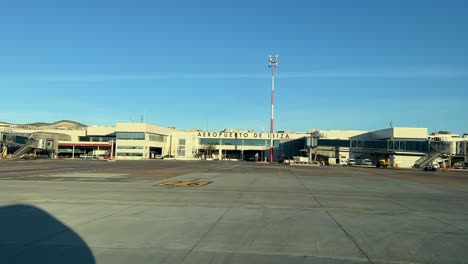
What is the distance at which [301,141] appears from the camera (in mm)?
142000

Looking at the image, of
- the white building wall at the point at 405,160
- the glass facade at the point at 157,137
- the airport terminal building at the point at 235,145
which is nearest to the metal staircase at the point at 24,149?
the airport terminal building at the point at 235,145

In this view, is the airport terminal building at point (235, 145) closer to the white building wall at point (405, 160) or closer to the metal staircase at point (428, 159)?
the white building wall at point (405, 160)

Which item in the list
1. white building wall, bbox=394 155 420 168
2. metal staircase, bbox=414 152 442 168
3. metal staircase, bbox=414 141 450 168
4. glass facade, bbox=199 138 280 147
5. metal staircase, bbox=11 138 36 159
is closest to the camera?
metal staircase, bbox=414 152 442 168

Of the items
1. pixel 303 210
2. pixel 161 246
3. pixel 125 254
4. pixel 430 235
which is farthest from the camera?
pixel 303 210

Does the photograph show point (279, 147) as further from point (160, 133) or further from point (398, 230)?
point (398, 230)

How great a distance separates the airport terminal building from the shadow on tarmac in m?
93.2

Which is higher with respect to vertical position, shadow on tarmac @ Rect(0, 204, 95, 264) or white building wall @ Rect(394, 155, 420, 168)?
white building wall @ Rect(394, 155, 420, 168)

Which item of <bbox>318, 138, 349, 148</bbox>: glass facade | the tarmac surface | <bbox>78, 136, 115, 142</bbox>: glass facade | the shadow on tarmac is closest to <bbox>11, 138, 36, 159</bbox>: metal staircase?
<bbox>78, 136, 115, 142</bbox>: glass facade

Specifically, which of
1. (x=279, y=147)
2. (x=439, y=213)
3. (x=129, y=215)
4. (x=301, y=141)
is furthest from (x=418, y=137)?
(x=129, y=215)

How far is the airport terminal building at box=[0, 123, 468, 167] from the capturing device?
348ft

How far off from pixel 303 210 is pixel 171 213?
5028 millimetres

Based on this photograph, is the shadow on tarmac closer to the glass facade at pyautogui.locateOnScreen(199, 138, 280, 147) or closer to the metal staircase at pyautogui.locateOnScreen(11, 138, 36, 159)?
the metal staircase at pyautogui.locateOnScreen(11, 138, 36, 159)

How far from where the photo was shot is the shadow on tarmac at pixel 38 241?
714 centimetres

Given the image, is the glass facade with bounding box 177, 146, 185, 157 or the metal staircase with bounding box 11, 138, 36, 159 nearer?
the metal staircase with bounding box 11, 138, 36, 159
